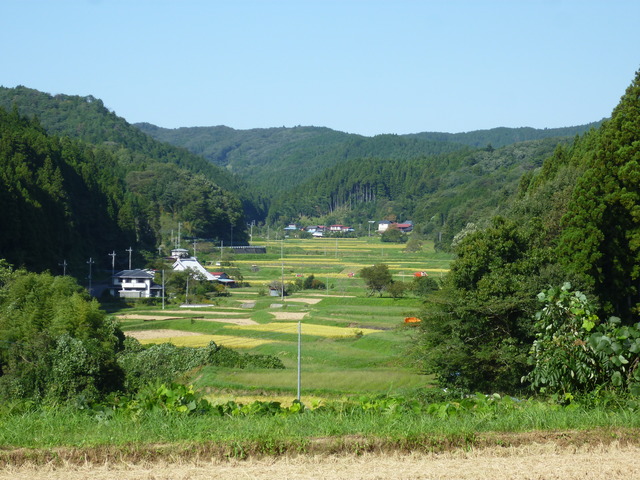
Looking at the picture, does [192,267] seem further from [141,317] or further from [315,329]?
[315,329]

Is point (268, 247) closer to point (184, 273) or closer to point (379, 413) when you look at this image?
point (184, 273)

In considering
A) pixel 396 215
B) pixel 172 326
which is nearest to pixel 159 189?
pixel 396 215

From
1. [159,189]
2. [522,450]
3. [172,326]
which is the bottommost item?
[172,326]

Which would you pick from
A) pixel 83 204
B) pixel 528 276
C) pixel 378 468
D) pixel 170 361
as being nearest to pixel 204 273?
pixel 83 204

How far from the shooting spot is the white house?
5484 cm

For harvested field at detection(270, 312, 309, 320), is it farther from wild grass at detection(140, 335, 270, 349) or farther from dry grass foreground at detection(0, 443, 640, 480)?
dry grass foreground at detection(0, 443, 640, 480)

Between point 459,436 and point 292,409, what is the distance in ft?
5.70

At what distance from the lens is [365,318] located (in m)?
40.2

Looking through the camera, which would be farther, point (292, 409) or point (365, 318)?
point (365, 318)

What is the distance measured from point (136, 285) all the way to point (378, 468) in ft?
167

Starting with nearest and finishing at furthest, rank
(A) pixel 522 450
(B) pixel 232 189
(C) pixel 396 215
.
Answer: (A) pixel 522 450 < (C) pixel 396 215 < (B) pixel 232 189

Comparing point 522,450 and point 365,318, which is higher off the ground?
point 522,450

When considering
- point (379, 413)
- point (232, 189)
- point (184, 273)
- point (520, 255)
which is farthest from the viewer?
point (232, 189)

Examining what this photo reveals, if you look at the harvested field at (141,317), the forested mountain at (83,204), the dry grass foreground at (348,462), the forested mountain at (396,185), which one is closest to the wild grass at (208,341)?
the harvested field at (141,317)
